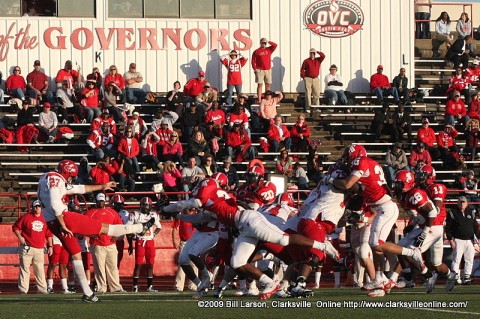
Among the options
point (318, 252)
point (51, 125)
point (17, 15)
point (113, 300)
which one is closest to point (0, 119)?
point (51, 125)

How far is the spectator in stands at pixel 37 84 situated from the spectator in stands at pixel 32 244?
7.12 meters

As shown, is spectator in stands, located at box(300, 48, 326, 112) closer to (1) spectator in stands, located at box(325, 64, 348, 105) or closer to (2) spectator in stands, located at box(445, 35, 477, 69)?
(1) spectator in stands, located at box(325, 64, 348, 105)

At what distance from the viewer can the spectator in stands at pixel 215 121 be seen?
2566 centimetres

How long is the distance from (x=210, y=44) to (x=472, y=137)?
21.8 feet

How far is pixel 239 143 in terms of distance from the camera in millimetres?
25188

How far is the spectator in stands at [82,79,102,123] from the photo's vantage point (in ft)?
86.3

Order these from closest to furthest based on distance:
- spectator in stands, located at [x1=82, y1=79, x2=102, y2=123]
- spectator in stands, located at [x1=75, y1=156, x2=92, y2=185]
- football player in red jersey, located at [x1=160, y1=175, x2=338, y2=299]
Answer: football player in red jersey, located at [x1=160, y1=175, x2=338, y2=299] → spectator in stands, located at [x1=75, y1=156, x2=92, y2=185] → spectator in stands, located at [x1=82, y1=79, x2=102, y2=123]

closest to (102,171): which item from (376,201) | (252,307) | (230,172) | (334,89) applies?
(230,172)

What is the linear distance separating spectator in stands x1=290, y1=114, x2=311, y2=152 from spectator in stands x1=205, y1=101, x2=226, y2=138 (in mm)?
1575

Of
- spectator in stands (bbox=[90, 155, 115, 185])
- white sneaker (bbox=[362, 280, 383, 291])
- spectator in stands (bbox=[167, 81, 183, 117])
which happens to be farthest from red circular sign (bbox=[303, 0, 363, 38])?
white sneaker (bbox=[362, 280, 383, 291])

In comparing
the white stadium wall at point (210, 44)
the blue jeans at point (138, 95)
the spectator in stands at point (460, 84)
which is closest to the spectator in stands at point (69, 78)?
the white stadium wall at point (210, 44)

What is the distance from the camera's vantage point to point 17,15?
2839 cm

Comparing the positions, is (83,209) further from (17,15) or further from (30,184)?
(17,15)

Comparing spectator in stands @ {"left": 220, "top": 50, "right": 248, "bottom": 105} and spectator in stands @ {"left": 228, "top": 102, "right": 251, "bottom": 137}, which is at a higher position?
spectator in stands @ {"left": 220, "top": 50, "right": 248, "bottom": 105}
